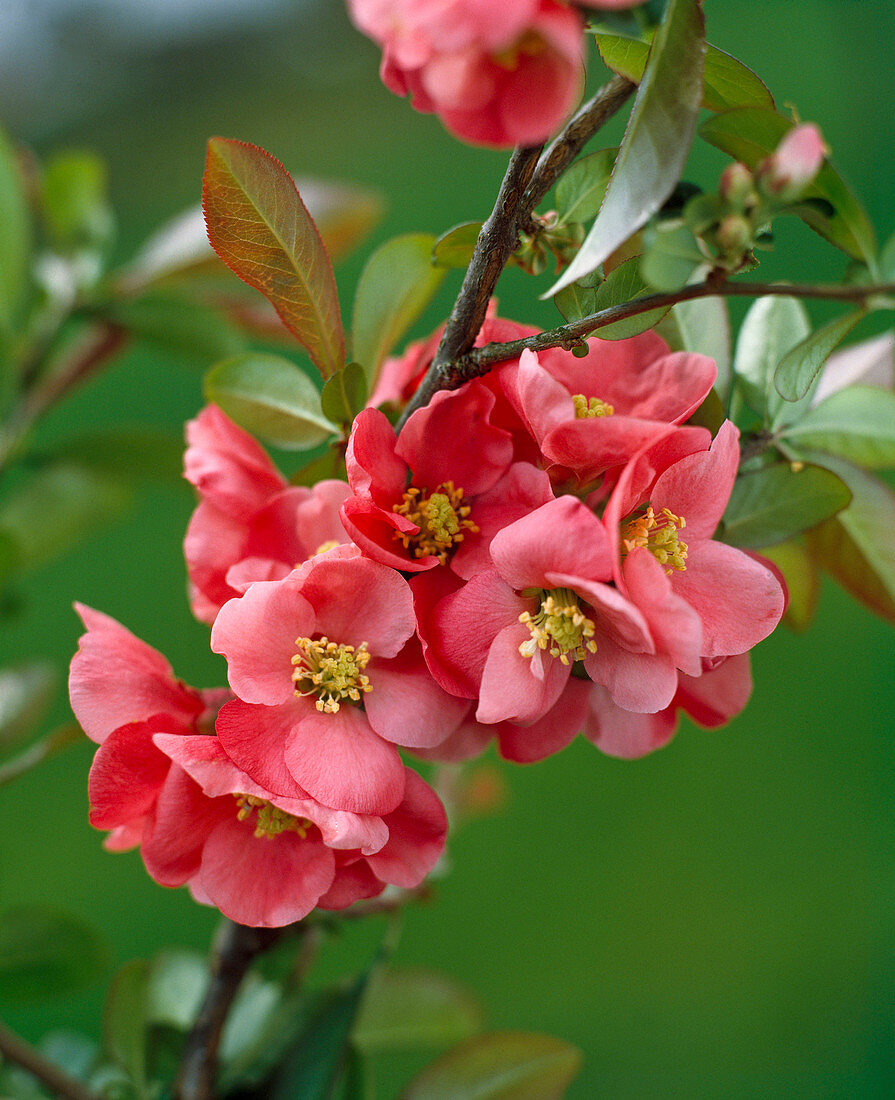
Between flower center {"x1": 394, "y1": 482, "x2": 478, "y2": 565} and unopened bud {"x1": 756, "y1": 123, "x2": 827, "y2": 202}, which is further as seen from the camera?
flower center {"x1": 394, "y1": 482, "x2": 478, "y2": 565}

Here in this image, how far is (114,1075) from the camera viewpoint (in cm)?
61

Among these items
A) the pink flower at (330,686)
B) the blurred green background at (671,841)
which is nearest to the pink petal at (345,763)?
the pink flower at (330,686)

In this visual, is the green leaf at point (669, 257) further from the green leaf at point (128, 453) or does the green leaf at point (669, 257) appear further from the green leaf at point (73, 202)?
the green leaf at point (73, 202)

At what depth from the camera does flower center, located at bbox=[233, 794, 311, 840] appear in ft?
1.26

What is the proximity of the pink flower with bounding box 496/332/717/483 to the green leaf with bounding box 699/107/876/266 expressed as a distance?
75 millimetres

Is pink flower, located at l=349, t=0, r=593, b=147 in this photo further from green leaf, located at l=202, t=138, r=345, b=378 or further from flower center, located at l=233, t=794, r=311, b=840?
flower center, located at l=233, t=794, r=311, b=840

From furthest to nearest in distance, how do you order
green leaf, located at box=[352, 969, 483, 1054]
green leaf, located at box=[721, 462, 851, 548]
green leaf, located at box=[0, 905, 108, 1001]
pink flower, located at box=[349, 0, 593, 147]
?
green leaf, located at box=[352, 969, 483, 1054], green leaf, located at box=[0, 905, 108, 1001], green leaf, located at box=[721, 462, 851, 548], pink flower, located at box=[349, 0, 593, 147]

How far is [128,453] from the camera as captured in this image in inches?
30.0

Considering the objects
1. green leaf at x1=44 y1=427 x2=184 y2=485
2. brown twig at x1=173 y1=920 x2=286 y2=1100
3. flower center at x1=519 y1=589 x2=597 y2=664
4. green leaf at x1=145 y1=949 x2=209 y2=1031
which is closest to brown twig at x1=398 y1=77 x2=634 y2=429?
flower center at x1=519 y1=589 x2=597 y2=664

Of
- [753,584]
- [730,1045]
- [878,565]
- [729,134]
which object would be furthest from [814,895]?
[729,134]

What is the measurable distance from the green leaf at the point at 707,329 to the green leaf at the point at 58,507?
1.76ft

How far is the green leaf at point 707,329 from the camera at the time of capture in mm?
476

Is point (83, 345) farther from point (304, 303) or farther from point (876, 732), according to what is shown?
point (876, 732)

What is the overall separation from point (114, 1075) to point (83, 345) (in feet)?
2.09
